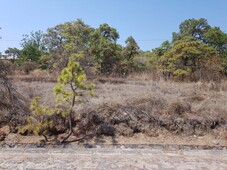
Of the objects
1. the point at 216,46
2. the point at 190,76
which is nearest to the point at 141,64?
the point at 190,76

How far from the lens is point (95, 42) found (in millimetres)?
15562

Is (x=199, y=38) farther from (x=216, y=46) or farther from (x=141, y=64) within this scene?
(x=141, y=64)

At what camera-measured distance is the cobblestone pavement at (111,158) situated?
3.48 meters

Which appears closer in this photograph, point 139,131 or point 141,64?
point 139,131

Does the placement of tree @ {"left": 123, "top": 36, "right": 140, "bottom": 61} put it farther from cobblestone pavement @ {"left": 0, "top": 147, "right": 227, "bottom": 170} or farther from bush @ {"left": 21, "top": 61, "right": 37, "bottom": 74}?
cobblestone pavement @ {"left": 0, "top": 147, "right": 227, "bottom": 170}

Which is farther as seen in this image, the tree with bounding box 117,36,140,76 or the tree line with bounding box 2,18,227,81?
the tree with bounding box 117,36,140,76

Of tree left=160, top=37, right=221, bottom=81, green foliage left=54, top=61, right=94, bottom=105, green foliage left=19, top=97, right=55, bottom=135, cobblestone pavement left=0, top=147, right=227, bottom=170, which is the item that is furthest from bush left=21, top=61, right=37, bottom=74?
cobblestone pavement left=0, top=147, right=227, bottom=170

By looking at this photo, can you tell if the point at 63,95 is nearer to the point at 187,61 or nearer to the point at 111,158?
the point at 111,158

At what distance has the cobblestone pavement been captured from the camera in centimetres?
348

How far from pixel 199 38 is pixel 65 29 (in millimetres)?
13414

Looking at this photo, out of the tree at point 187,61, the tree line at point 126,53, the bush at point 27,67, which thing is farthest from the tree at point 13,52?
the tree at point 187,61

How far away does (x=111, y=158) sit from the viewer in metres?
3.80

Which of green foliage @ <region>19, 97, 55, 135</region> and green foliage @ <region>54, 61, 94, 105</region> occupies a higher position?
green foliage @ <region>54, 61, 94, 105</region>

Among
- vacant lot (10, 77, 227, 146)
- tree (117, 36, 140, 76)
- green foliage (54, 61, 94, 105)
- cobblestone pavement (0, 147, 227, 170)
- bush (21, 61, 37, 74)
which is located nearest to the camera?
cobblestone pavement (0, 147, 227, 170)
